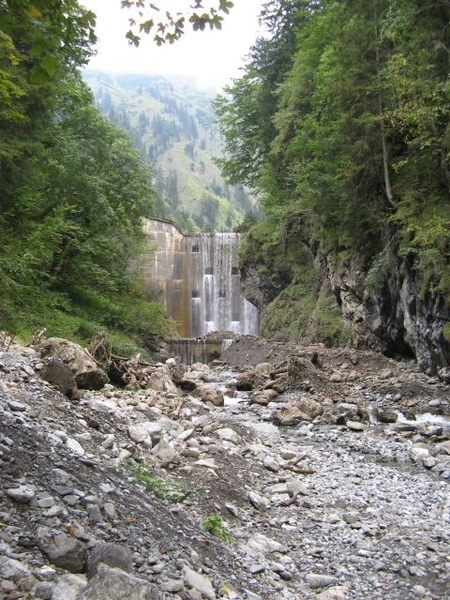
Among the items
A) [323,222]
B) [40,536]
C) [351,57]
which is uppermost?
[351,57]

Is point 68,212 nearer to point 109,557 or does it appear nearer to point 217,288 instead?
point 109,557

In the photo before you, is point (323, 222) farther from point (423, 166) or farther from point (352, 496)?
point (352, 496)

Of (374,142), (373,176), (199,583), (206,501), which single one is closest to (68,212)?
(373,176)

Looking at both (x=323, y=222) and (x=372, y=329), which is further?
(x=323, y=222)

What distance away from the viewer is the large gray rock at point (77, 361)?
9.24m

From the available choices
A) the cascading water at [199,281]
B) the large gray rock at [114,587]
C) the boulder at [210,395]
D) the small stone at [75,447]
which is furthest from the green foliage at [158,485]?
the cascading water at [199,281]

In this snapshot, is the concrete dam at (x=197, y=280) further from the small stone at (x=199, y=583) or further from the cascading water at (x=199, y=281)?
the small stone at (x=199, y=583)

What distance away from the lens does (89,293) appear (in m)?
22.1

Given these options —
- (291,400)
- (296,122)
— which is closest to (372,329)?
(291,400)

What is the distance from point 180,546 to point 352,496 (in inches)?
133

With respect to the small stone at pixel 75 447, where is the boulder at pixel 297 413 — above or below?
below

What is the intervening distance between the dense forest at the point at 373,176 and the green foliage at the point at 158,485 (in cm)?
647

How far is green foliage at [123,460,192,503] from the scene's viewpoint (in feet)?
16.7

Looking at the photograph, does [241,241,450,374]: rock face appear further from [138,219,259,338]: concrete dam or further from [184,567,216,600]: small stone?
[138,219,259,338]: concrete dam
